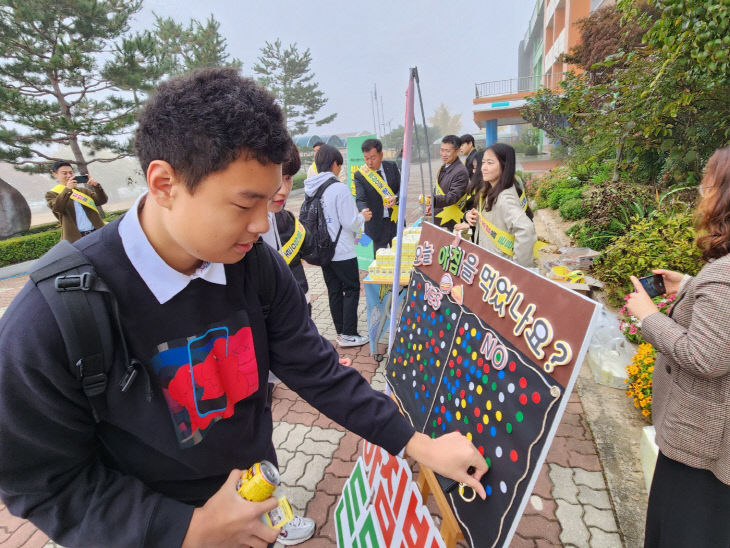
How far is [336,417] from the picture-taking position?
4.10 ft

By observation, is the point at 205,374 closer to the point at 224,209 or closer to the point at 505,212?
the point at 224,209

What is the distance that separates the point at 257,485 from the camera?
2.87 feet

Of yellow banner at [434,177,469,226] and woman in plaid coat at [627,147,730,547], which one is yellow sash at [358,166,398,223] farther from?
woman in plaid coat at [627,147,730,547]

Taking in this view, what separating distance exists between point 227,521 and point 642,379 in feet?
9.56

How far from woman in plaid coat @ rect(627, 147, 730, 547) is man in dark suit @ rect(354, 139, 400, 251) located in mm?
4119

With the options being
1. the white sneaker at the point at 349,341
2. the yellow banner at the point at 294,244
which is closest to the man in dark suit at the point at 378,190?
the white sneaker at the point at 349,341

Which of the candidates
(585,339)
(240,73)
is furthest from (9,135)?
(585,339)

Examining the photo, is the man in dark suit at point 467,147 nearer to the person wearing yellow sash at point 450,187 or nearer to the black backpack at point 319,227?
the person wearing yellow sash at point 450,187

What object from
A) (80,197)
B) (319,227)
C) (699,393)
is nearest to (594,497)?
(699,393)

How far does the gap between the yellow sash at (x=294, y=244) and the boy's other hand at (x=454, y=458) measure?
2237mm

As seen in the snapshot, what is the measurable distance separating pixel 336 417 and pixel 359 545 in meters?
0.78

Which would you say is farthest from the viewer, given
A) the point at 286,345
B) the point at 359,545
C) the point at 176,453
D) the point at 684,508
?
the point at 359,545

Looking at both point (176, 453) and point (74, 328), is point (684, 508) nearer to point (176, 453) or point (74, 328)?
point (176, 453)

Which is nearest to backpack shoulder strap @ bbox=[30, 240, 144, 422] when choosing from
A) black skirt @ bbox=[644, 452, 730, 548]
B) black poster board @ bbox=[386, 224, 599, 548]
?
black poster board @ bbox=[386, 224, 599, 548]
